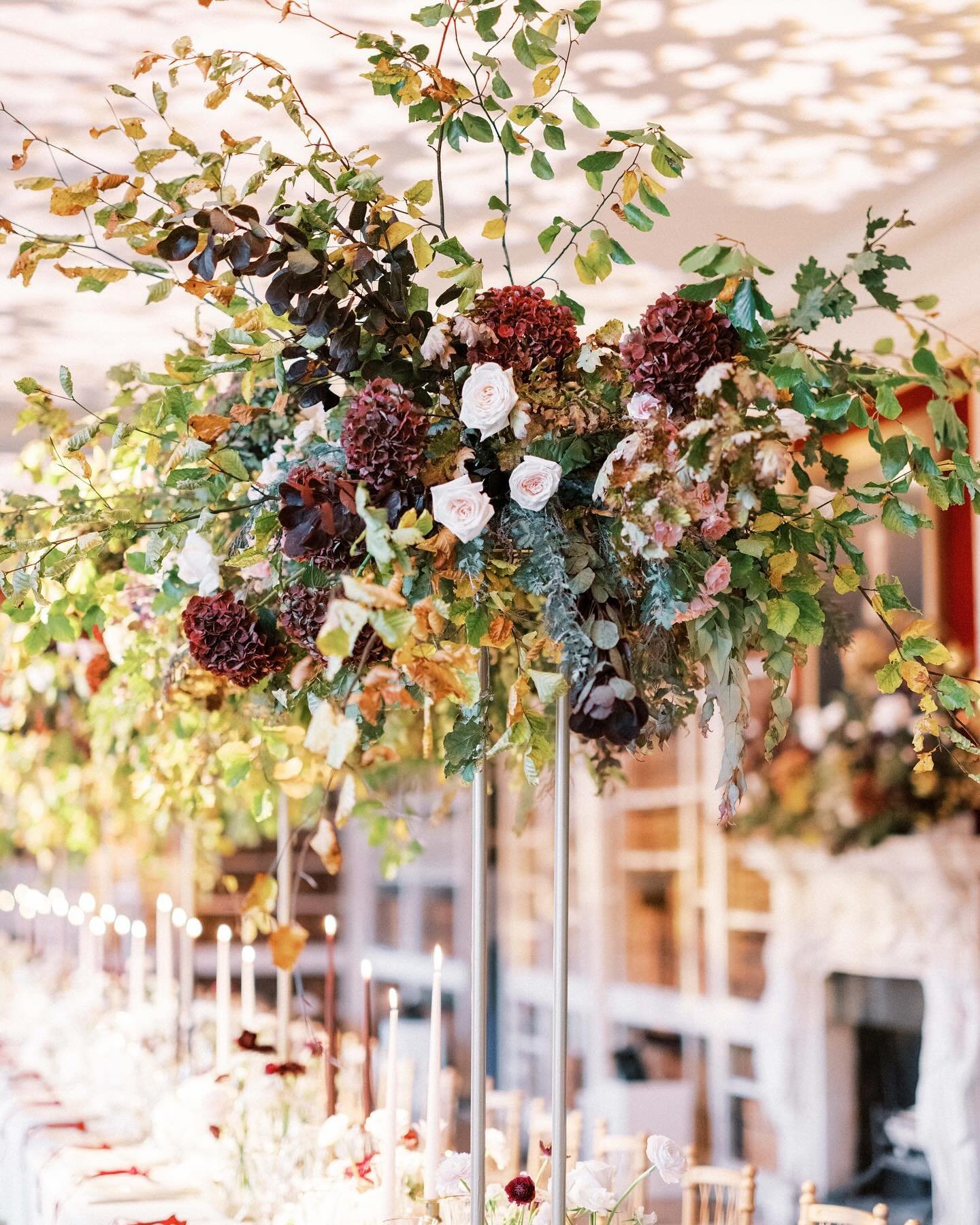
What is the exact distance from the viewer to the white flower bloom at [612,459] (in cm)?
119

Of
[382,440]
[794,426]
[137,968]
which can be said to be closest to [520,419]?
[382,440]

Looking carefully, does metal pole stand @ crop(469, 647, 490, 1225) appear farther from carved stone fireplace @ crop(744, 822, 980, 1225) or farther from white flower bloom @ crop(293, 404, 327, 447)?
carved stone fireplace @ crop(744, 822, 980, 1225)

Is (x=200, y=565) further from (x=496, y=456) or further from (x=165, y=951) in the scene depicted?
(x=165, y=951)

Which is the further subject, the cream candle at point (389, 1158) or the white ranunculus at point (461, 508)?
the cream candle at point (389, 1158)

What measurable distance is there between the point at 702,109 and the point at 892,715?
1897 mm

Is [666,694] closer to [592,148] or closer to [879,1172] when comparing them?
[592,148]

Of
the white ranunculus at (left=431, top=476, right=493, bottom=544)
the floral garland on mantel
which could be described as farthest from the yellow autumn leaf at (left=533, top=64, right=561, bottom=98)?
the white ranunculus at (left=431, top=476, right=493, bottom=544)

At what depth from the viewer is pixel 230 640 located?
4.43 feet

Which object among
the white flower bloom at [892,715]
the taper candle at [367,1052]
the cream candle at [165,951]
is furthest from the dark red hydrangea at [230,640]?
the white flower bloom at [892,715]

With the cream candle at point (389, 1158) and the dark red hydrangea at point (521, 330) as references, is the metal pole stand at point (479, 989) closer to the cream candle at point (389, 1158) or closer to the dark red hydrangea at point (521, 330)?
the dark red hydrangea at point (521, 330)

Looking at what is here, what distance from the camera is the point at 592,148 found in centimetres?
297

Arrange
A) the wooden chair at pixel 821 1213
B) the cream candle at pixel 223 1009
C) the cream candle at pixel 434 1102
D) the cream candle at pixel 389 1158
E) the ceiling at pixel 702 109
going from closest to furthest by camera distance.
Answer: the cream candle at pixel 434 1102
the cream candle at pixel 389 1158
the wooden chair at pixel 821 1213
the ceiling at pixel 702 109
the cream candle at pixel 223 1009

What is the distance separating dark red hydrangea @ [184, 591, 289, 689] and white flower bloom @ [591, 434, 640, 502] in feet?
1.20

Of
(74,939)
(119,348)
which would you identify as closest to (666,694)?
(119,348)
